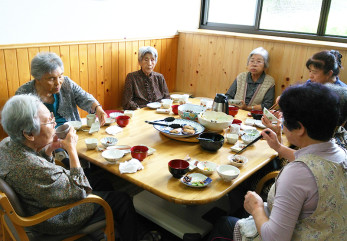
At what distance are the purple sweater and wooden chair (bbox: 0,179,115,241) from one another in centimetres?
86

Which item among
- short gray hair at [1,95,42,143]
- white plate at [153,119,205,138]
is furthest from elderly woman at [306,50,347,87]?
short gray hair at [1,95,42,143]

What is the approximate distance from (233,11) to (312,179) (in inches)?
142

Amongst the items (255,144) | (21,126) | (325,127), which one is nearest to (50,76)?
(21,126)

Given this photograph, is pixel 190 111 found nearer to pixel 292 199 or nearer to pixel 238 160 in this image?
pixel 238 160

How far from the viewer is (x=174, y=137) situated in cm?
205

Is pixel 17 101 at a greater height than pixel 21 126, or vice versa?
pixel 17 101

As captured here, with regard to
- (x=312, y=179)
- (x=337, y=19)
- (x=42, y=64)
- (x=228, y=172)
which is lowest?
(x=228, y=172)

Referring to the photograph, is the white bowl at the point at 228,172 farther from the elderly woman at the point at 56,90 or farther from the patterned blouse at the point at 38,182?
the elderly woman at the point at 56,90

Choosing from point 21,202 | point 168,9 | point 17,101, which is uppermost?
point 168,9

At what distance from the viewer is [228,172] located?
164 cm

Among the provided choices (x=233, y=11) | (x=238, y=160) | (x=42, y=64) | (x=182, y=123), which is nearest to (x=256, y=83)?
(x=233, y=11)

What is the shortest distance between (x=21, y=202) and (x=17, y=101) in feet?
1.54

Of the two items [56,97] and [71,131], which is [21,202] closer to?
[71,131]

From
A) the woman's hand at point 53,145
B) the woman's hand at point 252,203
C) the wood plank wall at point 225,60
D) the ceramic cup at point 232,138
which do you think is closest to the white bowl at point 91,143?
the woman's hand at point 53,145
